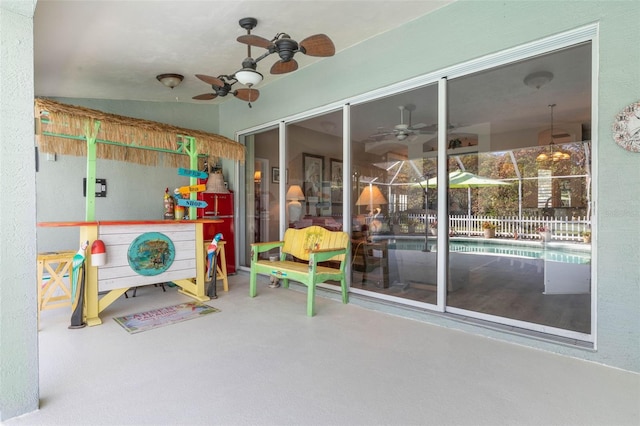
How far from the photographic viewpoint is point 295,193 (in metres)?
4.97

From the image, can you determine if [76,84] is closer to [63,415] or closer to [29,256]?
[29,256]

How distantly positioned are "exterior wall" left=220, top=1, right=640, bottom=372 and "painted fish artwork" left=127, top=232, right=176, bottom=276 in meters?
2.70

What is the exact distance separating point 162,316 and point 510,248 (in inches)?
163

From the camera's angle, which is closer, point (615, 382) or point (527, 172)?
point (615, 382)

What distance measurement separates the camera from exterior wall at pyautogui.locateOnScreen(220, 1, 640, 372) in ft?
7.50

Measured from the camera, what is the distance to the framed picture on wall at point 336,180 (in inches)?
171

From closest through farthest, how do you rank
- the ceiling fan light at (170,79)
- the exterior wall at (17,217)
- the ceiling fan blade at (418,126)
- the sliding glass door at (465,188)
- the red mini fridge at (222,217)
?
1. the exterior wall at (17,217)
2. the sliding glass door at (465,188)
3. the ceiling fan blade at (418,126)
4. the ceiling fan light at (170,79)
5. the red mini fridge at (222,217)

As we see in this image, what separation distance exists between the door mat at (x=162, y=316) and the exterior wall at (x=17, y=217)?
1.22 meters

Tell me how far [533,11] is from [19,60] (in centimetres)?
349

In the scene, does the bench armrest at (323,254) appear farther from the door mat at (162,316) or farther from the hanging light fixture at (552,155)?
the hanging light fixture at (552,155)

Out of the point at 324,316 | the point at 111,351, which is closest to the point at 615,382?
the point at 324,316

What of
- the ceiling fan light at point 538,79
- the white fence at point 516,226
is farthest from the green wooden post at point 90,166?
the ceiling fan light at point 538,79

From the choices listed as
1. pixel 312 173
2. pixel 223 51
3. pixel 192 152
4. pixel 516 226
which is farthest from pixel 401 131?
pixel 192 152

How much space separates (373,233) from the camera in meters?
4.26
